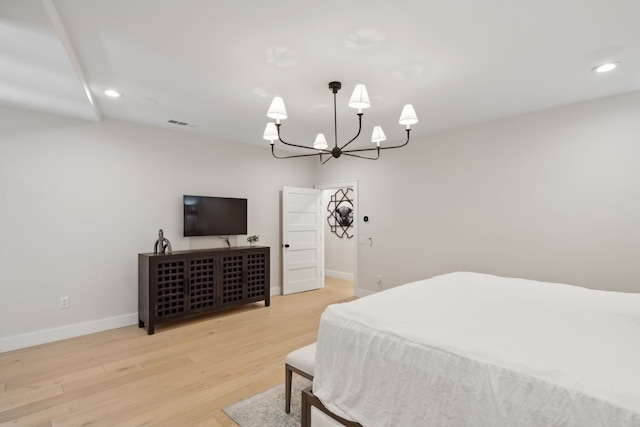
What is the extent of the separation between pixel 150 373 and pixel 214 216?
7.88ft

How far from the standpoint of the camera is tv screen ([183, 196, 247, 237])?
177 inches

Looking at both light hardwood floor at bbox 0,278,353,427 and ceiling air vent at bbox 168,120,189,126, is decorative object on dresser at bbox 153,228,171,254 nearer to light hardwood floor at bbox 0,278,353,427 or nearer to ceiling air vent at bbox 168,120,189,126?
light hardwood floor at bbox 0,278,353,427

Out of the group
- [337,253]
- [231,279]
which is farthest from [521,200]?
[337,253]

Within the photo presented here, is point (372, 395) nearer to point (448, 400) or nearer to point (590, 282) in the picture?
point (448, 400)

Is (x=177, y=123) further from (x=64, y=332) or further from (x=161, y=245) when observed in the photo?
(x=64, y=332)

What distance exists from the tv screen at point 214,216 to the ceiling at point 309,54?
1.40m

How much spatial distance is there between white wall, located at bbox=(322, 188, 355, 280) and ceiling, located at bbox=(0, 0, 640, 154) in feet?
13.2

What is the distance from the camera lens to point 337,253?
738 cm

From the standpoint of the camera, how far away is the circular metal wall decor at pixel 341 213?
23.5 ft

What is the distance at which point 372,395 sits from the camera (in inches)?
61.1

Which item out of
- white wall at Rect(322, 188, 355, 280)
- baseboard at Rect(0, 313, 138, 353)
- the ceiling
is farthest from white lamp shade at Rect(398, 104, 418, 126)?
white wall at Rect(322, 188, 355, 280)

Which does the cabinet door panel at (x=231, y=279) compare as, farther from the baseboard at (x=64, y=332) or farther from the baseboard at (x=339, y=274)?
the baseboard at (x=339, y=274)

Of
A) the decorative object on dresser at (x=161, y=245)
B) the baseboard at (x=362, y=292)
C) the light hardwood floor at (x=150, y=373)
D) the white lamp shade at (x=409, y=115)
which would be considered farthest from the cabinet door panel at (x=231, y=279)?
the white lamp shade at (x=409, y=115)

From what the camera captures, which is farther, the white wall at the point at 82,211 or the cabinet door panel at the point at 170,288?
the cabinet door panel at the point at 170,288
